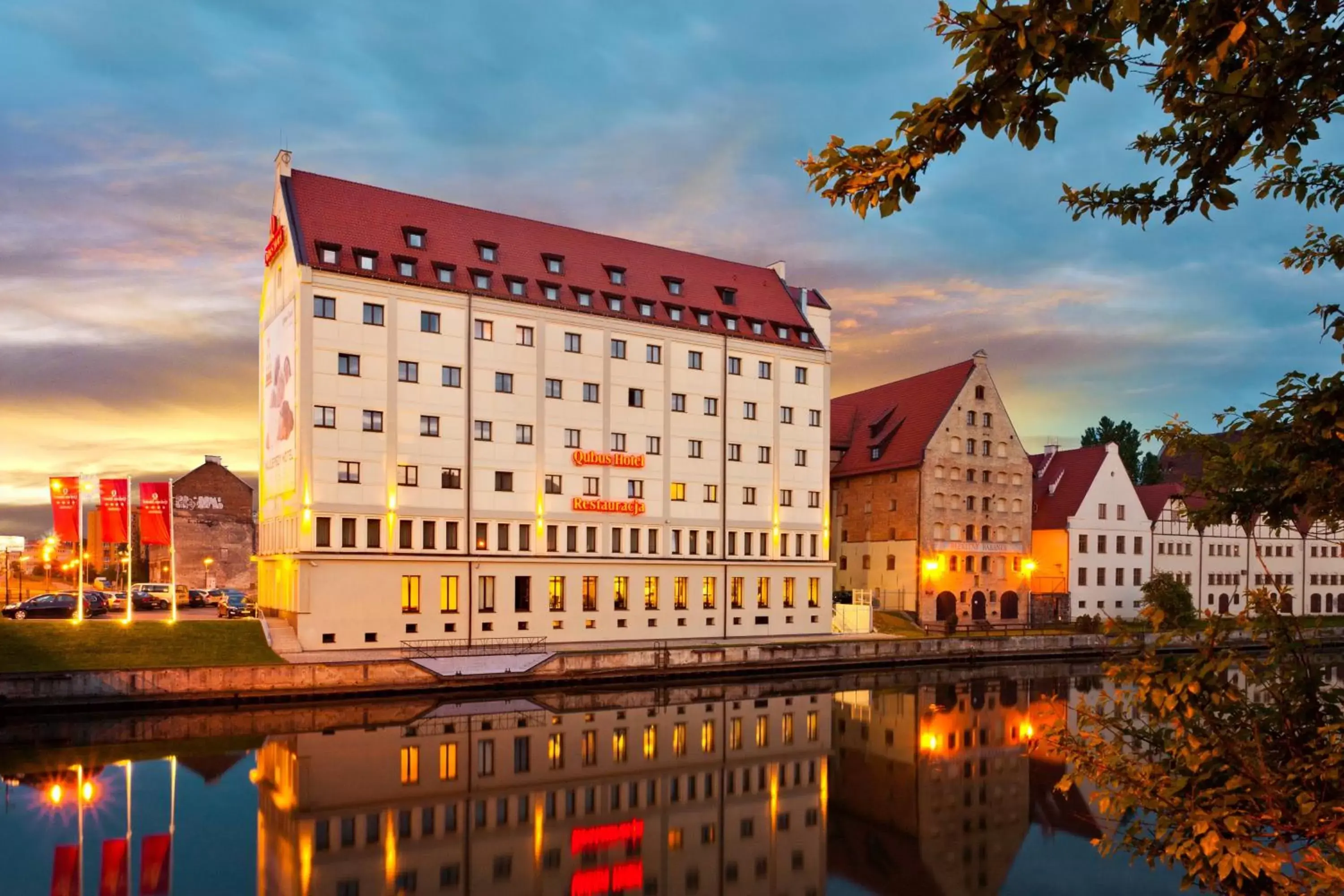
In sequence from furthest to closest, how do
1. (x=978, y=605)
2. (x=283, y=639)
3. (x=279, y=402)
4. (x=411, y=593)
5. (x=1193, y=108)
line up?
(x=978, y=605), (x=279, y=402), (x=411, y=593), (x=283, y=639), (x=1193, y=108)

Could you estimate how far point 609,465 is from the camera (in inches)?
2426

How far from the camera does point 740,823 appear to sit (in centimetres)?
2777

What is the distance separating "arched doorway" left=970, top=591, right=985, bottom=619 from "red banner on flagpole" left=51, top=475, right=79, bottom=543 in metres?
62.0

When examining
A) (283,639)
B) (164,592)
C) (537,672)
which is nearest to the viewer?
(537,672)

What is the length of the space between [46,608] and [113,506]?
18156 millimetres

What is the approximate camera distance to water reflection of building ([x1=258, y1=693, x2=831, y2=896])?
23000 millimetres

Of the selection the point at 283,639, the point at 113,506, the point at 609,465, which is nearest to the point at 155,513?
the point at 113,506

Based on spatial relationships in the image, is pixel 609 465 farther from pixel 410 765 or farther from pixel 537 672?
pixel 410 765

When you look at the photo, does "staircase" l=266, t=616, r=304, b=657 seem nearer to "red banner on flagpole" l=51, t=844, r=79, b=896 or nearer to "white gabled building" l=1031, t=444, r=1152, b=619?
"red banner on flagpole" l=51, t=844, r=79, b=896

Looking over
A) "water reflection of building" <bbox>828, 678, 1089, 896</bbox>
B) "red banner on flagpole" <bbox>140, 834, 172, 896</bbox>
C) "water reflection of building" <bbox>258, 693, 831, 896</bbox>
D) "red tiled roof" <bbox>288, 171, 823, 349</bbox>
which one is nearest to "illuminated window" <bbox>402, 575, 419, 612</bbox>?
"water reflection of building" <bbox>258, 693, 831, 896</bbox>

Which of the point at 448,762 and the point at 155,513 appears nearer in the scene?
the point at 448,762

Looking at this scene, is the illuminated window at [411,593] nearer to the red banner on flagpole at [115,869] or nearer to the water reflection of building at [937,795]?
the water reflection of building at [937,795]

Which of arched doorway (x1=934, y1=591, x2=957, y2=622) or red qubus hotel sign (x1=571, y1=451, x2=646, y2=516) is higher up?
red qubus hotel sign (x1=571, y1=451, x2=646, y2=516)

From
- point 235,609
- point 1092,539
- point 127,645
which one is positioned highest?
point 1092,539
